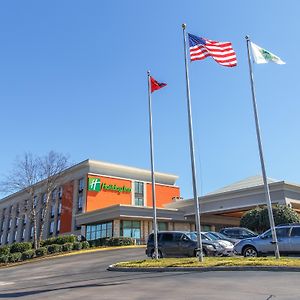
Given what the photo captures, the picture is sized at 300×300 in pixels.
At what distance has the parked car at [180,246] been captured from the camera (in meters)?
21.4

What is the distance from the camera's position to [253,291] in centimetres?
1018

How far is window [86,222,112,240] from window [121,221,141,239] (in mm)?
2123

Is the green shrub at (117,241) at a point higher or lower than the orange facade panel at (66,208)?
lower

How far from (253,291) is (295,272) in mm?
4426

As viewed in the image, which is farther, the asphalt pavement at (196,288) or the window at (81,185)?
the window at (81,185)

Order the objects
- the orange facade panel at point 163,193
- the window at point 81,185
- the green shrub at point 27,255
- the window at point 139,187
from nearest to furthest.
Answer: the green shrub at point 27,255, the window at point 81,185, the window at point 139,187, the orange facade panel at point 163,193

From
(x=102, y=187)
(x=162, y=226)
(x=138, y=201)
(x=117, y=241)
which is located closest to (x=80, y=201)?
(x=102, y=187)

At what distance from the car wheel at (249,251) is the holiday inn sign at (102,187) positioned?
129ft

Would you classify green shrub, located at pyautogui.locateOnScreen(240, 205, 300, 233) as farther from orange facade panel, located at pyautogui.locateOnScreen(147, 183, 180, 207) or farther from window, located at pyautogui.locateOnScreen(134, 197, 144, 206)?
orange facade panel, located at pyautogui.locateOnScreen(147, 183, 180, 207)

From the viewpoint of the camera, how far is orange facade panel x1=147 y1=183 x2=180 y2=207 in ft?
212

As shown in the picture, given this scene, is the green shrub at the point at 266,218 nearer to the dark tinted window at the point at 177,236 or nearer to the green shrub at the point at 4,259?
the dark tinted window at the point at 177,236

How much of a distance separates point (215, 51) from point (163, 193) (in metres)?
48.9

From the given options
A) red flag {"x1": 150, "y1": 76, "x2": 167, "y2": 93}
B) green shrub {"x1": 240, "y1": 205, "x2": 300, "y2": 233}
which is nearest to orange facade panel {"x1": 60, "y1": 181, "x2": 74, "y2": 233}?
green shrub {"x1": 240, "y1": 205, "x2": 300, "y2": 233}

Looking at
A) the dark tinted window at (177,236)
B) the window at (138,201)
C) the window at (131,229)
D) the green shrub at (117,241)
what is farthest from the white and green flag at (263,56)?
the window at (138,201)
